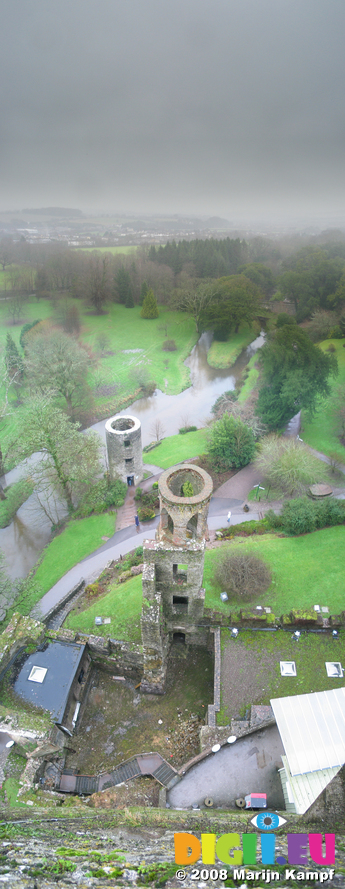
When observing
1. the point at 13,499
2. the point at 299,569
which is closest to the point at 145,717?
the point at 299,569

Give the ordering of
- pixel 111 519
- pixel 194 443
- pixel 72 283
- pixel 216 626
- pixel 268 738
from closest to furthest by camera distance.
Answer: pixel 268 738 < pixel 216 626 < pixel 111 519 < pixel 194 443 < pixel 72 283

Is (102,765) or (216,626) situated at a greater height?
(216,626)

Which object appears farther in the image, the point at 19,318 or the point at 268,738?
the point at 19,318

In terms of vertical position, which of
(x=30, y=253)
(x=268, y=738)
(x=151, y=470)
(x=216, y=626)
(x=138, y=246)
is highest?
(x=138, y=246)

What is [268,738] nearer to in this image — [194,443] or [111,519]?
[111,519]

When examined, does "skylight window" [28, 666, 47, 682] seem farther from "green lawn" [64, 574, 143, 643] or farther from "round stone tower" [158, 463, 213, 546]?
"round stone tower" [158, 463, 213, 546]

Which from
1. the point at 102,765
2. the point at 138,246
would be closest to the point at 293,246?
the point at 138,246
